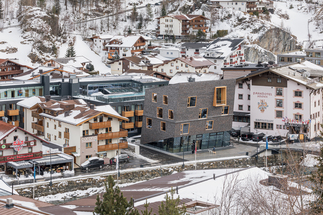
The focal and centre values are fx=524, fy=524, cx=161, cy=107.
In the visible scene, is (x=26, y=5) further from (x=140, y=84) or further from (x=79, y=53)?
(x=140, y=84)

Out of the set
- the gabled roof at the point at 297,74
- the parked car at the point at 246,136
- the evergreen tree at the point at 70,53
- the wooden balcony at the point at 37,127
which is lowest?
the parked car at the point at 246,136

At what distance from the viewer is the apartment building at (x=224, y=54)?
3745 inches

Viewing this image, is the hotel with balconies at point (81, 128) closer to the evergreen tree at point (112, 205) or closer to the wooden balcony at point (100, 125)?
the wooden balcony at point (100, 125)

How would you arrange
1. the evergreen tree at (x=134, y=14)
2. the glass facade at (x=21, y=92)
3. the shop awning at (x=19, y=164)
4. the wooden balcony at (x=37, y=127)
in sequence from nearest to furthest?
the shop awning at (x=19, y=164) < the wooden balcony at (x=37, y=127) < the glass facade at (x=21, y=92) < the evergreen tree at (x=134, y=14)

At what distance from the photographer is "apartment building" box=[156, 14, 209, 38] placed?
125312mm

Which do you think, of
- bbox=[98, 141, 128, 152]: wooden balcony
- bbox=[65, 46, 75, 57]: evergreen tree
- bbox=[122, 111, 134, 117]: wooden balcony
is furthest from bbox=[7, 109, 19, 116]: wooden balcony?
bbox=[65, 46, 75, 57]: evergreen tree

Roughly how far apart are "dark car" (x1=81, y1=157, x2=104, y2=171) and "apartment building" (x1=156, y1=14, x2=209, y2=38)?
81459 mm

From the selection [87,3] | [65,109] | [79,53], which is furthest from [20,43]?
[65,109]

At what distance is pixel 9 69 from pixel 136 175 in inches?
1982

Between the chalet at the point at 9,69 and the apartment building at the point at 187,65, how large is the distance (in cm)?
2470

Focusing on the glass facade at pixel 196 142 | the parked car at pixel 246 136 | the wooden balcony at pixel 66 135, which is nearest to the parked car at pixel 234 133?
the parked car at pixel 246 136

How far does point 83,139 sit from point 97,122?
83.3 inches

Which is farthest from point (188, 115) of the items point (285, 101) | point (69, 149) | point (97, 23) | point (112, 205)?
point (97, 23)

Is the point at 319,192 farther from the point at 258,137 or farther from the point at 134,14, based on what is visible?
the point at 134,14
